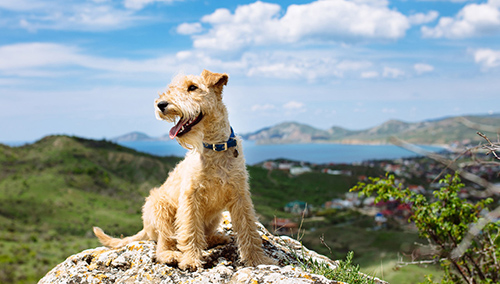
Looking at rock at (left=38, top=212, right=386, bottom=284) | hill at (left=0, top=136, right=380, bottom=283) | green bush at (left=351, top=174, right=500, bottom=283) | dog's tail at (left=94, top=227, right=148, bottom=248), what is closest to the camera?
rock at (left=38, top=212, right=386, bottom=284)

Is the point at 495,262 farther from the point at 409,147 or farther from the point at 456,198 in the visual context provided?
the point at 409,147

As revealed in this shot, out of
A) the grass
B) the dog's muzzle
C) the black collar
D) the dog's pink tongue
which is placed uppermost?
the dog's muzzle

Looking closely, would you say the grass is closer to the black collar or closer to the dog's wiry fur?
the dog's wiry fur

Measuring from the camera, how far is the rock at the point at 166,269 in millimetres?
3729

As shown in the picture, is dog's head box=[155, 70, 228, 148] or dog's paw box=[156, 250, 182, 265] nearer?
dog's head box=[155, 70, 228, 148]

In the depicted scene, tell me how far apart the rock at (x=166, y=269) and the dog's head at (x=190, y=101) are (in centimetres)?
A: 156

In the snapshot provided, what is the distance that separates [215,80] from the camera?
14.3ft

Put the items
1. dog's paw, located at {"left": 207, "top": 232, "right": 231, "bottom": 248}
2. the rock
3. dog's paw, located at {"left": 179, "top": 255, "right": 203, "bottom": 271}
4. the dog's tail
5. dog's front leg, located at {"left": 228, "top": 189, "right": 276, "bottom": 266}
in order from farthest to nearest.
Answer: the dog's tail, dog's paw, located at {"left": 207, "top": 232, "right": 231, "bottom": 248}, dog's front leg, located at {"left": 228, "top": 189, "right": 276, "bottom": 266}, dog's paw, located at {"left": 179, "top": 255, "right": 203, "bottom": 271}, the rock

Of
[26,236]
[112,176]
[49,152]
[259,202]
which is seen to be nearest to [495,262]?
[26,236]

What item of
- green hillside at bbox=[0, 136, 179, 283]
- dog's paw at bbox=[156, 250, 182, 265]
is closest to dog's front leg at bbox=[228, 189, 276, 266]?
dog's paw at bbox=[156, 250, 182, 265]

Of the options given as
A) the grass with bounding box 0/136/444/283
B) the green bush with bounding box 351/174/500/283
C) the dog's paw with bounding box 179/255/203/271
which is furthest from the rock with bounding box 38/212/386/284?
the grass with bounding box 0/136/444/283

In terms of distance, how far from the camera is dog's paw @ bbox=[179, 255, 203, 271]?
13.8 ft

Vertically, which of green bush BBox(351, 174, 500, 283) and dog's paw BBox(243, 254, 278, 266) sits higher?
dog's paw BBox(243, 254, 278, 266)

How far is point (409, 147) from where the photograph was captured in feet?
6.97
